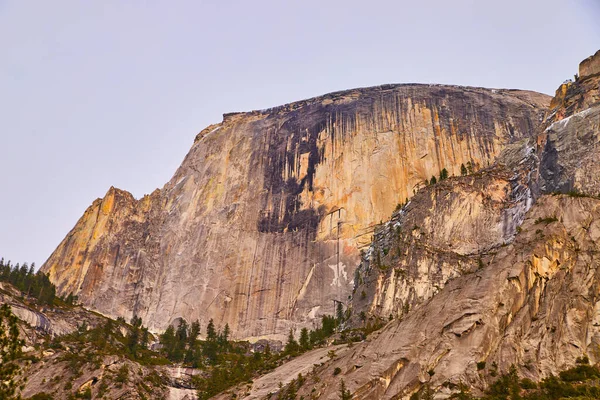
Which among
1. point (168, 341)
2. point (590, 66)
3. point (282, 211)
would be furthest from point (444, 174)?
point (168, 341)

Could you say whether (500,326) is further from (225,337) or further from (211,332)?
(211,332)

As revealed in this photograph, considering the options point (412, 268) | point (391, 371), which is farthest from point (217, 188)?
point (391, 371)

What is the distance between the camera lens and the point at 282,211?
382 feet

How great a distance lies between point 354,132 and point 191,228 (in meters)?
28.6

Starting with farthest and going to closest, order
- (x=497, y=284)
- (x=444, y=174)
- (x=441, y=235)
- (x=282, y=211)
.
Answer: (x=282, y=211) < (x=444, y=174) < (x=441, y=235) < (x=497, y=284)

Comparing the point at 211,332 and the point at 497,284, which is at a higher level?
the point at 211,332

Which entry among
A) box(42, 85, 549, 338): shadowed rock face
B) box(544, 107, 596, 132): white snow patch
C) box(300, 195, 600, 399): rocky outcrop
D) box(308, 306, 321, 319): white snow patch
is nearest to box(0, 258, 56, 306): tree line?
box(42, 85, 549, 338): shadowed rock face

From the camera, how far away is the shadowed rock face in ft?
358

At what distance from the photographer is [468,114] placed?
11862cm

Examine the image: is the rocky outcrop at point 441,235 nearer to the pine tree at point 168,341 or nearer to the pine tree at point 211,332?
the pine tree at point 211,332

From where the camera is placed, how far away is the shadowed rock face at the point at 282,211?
358 ft

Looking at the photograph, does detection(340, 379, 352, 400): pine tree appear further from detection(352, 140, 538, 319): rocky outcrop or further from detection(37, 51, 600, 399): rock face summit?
detection(352, 140, 538, 319): rocky outcrop

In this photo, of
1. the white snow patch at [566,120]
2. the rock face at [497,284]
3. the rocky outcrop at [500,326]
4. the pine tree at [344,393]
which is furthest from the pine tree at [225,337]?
the white snow patch at [566,120]

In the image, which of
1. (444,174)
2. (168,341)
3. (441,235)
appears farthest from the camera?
(444,174)
